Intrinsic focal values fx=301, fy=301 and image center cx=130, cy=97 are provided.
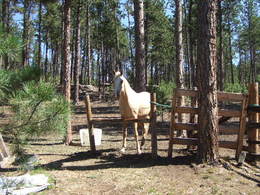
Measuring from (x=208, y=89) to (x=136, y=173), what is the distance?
2352mm

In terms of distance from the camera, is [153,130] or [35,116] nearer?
[35,116]

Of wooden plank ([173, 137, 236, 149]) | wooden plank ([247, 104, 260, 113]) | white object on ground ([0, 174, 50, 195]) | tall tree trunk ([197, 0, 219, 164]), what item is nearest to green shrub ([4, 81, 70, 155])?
white object on ground ([0, 174, 50, 195])

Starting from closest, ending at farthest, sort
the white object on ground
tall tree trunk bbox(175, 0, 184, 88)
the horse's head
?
the white object on ground
the horse's head
tall tree trunk bbox(175, 0, 184, 88)

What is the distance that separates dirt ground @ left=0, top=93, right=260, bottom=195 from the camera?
17.4 feet

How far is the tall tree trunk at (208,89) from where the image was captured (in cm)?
646

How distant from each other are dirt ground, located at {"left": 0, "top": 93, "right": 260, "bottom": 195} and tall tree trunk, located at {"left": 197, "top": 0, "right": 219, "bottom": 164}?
0.38 metres

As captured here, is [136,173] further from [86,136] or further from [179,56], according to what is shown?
[179,56]

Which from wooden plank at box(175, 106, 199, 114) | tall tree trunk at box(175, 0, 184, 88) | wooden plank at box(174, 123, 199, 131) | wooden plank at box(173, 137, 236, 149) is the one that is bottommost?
wooden plank at box(173, 137, 236, 149)

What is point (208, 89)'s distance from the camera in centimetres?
646

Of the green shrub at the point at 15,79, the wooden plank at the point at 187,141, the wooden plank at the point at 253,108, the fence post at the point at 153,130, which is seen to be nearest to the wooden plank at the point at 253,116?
the wooden plank at the point at 253,108

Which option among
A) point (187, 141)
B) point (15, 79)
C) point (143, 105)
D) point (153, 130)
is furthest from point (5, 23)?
point (187, 141)

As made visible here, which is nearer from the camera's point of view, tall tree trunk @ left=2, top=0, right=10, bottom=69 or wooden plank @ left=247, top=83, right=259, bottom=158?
tall tree trunk @ left=2, top=0, right=10, bottom=69

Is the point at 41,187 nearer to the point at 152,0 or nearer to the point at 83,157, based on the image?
the point at 83,157

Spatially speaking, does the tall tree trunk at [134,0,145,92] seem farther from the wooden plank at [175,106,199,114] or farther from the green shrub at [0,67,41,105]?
the green shrub at [0,67,41,105]
